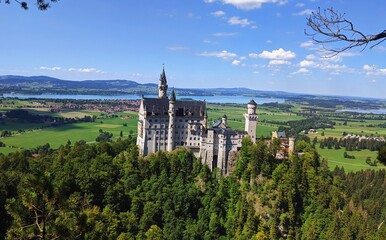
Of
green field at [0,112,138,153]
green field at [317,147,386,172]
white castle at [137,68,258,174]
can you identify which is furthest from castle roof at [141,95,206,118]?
green field at [317,147,386,172]

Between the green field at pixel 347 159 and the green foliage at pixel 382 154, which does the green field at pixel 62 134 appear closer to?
the green field at pixel 347 159

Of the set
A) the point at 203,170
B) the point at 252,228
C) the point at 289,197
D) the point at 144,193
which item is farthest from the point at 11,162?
the point at 289,197

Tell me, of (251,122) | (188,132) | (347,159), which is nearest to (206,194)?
(188,132)

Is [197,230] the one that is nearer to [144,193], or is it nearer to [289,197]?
[144,193]

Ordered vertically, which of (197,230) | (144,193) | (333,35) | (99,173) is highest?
(333,35)

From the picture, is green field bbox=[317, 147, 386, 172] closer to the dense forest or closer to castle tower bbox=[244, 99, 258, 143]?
the dense forest

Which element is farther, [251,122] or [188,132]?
[251,122]

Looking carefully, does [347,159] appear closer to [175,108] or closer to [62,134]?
[175,108]
